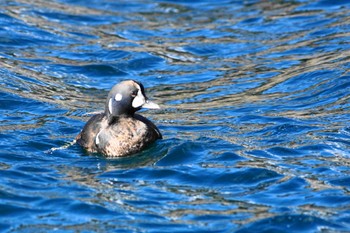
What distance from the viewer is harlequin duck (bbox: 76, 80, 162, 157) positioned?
10977 mm

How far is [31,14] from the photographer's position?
748 inches

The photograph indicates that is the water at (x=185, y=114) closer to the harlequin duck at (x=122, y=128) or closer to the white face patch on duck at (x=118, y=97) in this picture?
the harlequin duck at (x=122, y=128)

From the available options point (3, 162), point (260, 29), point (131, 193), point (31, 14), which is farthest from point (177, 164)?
point (31, 14)

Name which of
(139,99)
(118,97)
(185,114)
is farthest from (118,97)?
(185,114)

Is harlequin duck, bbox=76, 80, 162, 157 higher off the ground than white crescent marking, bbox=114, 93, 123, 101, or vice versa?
white crescent marking, bbox=114, 93, 123, 101

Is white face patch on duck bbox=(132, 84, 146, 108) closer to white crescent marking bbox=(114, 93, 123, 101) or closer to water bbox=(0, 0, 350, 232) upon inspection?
white crescent marking bbox=(114, 93, 123, 101)

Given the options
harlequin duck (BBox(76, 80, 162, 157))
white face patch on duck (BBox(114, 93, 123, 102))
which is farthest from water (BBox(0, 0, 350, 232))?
white face patch on duck (BBox(114, 93, 123, 102))

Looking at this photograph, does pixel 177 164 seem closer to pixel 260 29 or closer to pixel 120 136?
pixel 120 136

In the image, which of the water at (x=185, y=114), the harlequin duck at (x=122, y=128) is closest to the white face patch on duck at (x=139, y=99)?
the harlequin duck at (x=122, y=128)

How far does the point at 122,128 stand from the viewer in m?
11.1

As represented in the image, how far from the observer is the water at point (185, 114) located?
8969 millimetres

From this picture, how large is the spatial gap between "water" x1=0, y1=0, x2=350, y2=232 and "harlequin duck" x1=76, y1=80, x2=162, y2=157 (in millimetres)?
176

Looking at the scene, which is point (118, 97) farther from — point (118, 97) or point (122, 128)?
point (122, 128)

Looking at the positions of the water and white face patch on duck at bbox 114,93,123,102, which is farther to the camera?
white face patch on duck at bbox 114,93,123,102
